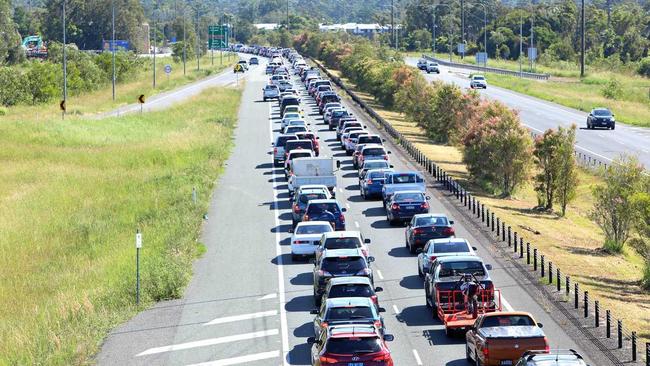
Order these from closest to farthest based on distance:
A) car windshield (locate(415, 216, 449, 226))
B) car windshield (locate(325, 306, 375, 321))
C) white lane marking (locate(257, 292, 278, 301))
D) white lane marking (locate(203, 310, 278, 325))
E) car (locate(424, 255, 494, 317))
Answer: car windshield (locate(325, 306, 375, 321)) → car (locate(424, 255, 494, 317)) → white lane marking (locate(203, 310, 278, 325)) → white lane marking (locate(257, 292, 278, 301)) → car windshield (locate(415, 216, 449, 226))

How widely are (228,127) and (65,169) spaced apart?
20.8m

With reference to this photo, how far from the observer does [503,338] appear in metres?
22.9

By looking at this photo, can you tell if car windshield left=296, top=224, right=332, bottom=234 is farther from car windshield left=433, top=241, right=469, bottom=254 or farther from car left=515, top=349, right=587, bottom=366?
car left=515, top=349, right=587, bottom=366

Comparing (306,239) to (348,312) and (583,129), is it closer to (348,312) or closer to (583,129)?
(348,312)

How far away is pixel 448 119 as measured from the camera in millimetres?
79125

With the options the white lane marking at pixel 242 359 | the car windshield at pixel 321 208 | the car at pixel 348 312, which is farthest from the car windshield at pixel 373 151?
the car at pixel 348 312

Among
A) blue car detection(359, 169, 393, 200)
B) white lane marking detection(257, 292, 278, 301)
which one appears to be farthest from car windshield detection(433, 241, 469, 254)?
blue car detection(359, 169, 393, 200)

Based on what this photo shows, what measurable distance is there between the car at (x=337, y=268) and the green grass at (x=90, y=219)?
14.2 ft

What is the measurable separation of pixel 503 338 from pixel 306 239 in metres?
14.7

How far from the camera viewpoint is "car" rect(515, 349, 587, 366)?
1959 centimetres

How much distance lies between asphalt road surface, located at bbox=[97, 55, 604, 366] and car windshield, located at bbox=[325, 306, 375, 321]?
116 centimetres

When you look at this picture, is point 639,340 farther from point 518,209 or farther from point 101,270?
point 518,209

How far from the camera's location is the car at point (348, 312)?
24297 millimetres

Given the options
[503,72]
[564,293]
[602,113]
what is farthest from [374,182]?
[503,72]
